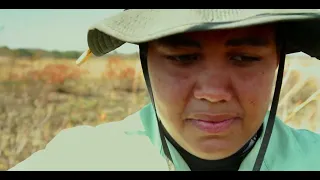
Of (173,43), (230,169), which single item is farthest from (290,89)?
(173,43)

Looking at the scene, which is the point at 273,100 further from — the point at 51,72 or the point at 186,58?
the point at 51,72

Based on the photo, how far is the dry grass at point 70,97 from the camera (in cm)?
288

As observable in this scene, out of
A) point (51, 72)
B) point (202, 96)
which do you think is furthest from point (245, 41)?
point (51, 72)

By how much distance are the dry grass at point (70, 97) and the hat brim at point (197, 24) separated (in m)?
1.48

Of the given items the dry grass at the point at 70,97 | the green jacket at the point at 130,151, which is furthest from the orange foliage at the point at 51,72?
the green jacket at the point at 130,151

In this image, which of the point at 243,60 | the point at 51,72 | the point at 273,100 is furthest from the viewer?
the point at 51,72

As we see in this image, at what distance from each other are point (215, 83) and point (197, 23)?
0.14 meters

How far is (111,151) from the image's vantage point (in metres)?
1.19

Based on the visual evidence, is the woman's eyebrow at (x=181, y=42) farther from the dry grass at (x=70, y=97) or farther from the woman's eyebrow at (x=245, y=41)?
the dry grass at (x=70, y=97)

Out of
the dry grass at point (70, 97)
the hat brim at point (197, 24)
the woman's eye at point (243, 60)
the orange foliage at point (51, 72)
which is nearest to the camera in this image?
the hat brim at point (197, 24)

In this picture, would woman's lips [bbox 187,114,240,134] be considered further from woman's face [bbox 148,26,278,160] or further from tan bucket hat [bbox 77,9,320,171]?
tan bucket hat [bbox 77,9,320,171]

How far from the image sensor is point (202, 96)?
1.00 m

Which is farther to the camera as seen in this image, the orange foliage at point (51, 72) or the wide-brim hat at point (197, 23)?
the orange foliage at point (51, 72)
